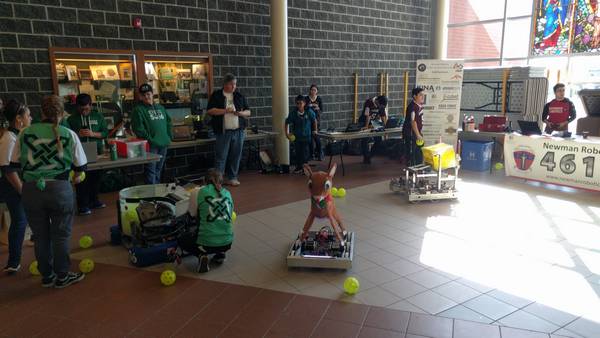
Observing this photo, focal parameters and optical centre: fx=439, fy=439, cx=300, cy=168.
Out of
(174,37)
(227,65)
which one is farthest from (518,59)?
(174,37)

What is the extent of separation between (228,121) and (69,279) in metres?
3.74

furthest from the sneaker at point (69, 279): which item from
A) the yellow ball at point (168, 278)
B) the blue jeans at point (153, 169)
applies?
the blue jeans at point (153, 169)

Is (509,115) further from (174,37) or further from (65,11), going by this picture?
(65,11)

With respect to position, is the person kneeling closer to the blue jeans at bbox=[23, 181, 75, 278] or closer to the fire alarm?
the blue jeans at bbox=[23, 181, 75, 278]

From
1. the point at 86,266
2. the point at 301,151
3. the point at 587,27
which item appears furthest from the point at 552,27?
the point at 86,266

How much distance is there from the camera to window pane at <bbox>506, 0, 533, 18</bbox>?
10.3 m

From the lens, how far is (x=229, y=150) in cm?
741

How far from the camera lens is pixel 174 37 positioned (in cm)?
732

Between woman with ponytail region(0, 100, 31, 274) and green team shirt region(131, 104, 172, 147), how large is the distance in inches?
79.1

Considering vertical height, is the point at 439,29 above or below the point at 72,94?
above

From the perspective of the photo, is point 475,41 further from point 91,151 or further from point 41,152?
point 41,152

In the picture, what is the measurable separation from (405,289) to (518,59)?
913cm

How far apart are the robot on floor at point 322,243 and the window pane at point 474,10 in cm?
919

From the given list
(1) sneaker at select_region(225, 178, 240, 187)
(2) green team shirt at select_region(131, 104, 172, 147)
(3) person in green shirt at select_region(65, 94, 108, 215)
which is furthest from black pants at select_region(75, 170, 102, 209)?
(1) sneaker at select_region(225, 178, 240, 187)
